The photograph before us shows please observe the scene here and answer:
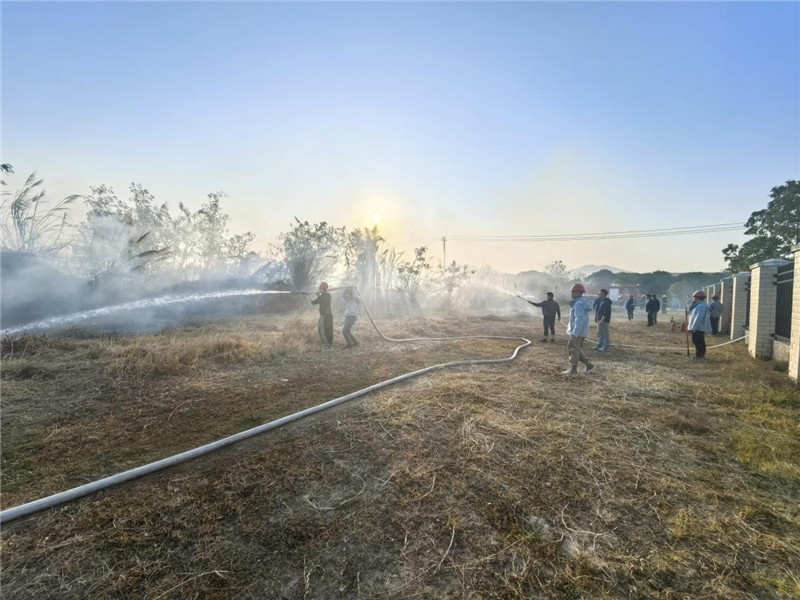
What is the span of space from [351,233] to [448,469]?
23.6 meters

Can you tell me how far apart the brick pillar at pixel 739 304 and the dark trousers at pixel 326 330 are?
13019 mm

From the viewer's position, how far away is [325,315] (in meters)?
9.48

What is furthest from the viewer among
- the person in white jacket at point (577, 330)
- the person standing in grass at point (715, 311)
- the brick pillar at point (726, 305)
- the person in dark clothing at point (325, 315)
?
the brick pillar at point (726, 305)

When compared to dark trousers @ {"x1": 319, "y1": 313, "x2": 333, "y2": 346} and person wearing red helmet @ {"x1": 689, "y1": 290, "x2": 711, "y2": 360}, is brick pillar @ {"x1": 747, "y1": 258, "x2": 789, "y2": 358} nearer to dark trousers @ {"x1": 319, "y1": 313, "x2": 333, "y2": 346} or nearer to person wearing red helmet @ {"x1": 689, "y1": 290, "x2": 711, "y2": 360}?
person wearing red helmet @ {"x1": 689, "y1": 290, "x2": 711, "y2": 360}

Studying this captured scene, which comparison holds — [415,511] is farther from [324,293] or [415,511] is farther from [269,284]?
[269,284]

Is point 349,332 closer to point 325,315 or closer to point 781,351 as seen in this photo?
point 325,315

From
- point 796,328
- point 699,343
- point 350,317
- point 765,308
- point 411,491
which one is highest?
point 765,308

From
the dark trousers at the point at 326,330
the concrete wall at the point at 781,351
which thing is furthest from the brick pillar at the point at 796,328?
the dark trousers at the point at 326,330

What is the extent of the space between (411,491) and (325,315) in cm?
708

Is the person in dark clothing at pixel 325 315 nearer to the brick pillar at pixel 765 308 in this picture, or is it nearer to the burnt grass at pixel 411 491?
the burnt grass at pixel 411 491

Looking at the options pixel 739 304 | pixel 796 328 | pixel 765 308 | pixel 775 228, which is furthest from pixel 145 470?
pixel 775 228

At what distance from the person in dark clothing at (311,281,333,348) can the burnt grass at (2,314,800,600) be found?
372cm

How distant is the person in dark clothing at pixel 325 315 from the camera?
9.28 meters

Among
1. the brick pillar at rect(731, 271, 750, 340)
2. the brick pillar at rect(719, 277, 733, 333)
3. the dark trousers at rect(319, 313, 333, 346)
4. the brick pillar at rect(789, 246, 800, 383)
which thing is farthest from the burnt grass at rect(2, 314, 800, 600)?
the brick pillar at rect(719, 277, 733, 333)
